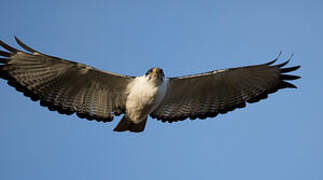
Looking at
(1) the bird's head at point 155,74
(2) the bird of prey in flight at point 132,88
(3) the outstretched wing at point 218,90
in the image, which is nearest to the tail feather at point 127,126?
(2) the bird of prey in flight at point 132,88

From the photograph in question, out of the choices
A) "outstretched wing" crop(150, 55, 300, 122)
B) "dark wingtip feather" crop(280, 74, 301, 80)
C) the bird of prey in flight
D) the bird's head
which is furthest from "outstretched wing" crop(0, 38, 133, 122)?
"dark wingtip feather" crop(280, 74, 301, 80)

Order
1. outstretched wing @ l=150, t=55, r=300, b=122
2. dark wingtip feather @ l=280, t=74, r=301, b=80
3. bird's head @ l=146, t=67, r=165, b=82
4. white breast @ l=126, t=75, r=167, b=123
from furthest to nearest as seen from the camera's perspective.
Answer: dark wingtip feather @ l=280, t=74, r=301, b=80 < outstretched wing @ l=150, t=55, r=300, b=122 < white breast @ l=126, t=75, r=167, b=123 < bird's head @ l=146, t=67, r=165, b=82

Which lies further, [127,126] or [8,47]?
[127,126]

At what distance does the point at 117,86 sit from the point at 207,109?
222 cm

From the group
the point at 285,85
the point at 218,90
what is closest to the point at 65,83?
the point at 218,90

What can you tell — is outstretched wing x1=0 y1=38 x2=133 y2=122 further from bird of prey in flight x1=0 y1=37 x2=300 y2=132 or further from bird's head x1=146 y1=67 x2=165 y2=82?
bird's head x1=146 y1=67 x2=165 y2=82

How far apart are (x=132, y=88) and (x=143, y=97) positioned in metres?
0.44

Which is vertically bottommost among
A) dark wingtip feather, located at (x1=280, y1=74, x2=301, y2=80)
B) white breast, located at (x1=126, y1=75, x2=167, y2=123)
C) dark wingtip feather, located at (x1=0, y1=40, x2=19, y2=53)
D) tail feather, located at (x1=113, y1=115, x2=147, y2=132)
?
tail feather, located at (x1=113, y1=115, x2=147, y2=132)

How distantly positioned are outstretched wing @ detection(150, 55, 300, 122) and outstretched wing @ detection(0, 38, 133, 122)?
1.13 meters

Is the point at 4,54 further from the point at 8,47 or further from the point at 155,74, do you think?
the point at 155,74

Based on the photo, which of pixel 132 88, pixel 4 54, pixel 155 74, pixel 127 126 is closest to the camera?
pixel 155 74

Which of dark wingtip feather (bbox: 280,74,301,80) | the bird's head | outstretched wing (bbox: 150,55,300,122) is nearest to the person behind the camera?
the bird's head

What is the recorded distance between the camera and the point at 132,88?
12.3 metres

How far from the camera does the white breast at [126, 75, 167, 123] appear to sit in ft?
38.8
